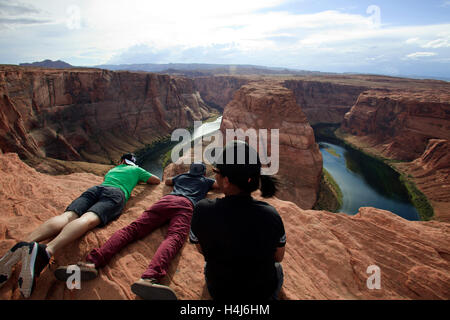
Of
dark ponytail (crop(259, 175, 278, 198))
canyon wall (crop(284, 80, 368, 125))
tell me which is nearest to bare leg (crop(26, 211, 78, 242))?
dark ponytail (crop(259, 175, 278, 198))

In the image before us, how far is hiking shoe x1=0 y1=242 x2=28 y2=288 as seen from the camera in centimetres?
304

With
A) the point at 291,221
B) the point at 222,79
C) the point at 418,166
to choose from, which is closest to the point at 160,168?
the point at 291,221

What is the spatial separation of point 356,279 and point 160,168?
3971 centimetres

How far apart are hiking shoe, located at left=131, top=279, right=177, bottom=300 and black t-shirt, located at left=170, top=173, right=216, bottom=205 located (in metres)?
2.12

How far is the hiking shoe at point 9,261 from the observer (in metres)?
3.04

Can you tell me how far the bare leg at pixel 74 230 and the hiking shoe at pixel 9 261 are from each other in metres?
0.38

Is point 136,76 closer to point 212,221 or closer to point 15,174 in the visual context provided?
point 15,174

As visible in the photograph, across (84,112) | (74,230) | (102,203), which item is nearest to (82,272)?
(74,230)

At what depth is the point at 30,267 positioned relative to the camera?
3.07 metres

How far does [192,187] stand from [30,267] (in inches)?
125

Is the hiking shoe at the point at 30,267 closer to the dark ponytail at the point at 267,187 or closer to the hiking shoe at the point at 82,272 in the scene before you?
the hiking shoe at the point at 82,272

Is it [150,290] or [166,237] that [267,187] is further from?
[166,237]
